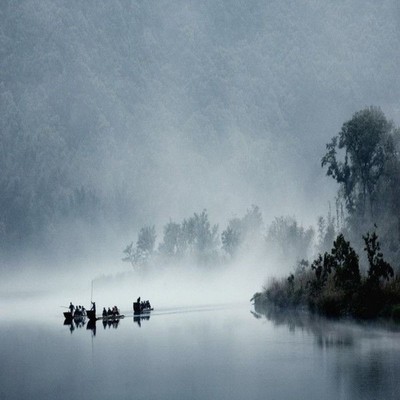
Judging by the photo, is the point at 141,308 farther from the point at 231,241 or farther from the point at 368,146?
the point at 231,241

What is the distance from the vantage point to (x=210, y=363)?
41906 millimetres

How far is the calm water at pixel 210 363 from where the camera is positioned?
32.9 m

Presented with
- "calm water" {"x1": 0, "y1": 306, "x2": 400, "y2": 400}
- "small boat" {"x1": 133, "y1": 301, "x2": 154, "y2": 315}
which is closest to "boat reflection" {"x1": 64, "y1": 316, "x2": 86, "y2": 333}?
"small boat" {"x1": 133, "y1": 301, "x2": 154, "y2": 315}

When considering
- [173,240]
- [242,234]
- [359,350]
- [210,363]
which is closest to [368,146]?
[359,350]

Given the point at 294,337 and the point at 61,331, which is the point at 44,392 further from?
the point at 61,331

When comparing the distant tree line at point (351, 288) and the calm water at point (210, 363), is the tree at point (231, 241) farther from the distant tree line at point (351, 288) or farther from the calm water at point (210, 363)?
the calm water at point (210, 363)

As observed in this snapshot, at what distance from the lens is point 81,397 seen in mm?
32281

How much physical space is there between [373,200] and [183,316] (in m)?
31.0

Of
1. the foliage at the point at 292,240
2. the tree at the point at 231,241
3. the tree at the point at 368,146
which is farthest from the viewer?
the tree at the point at 231,241

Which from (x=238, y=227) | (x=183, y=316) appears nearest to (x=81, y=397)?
(x=183, y=316)

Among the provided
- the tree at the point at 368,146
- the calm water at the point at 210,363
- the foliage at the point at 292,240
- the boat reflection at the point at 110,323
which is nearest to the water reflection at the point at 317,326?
the calm water at the point at 210,363

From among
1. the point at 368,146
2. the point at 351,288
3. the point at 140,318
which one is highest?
the point at 368,146

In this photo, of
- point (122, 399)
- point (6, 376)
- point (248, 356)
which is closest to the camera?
point (122, 399)

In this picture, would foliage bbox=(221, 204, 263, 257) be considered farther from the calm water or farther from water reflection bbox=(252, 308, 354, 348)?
the calm water
